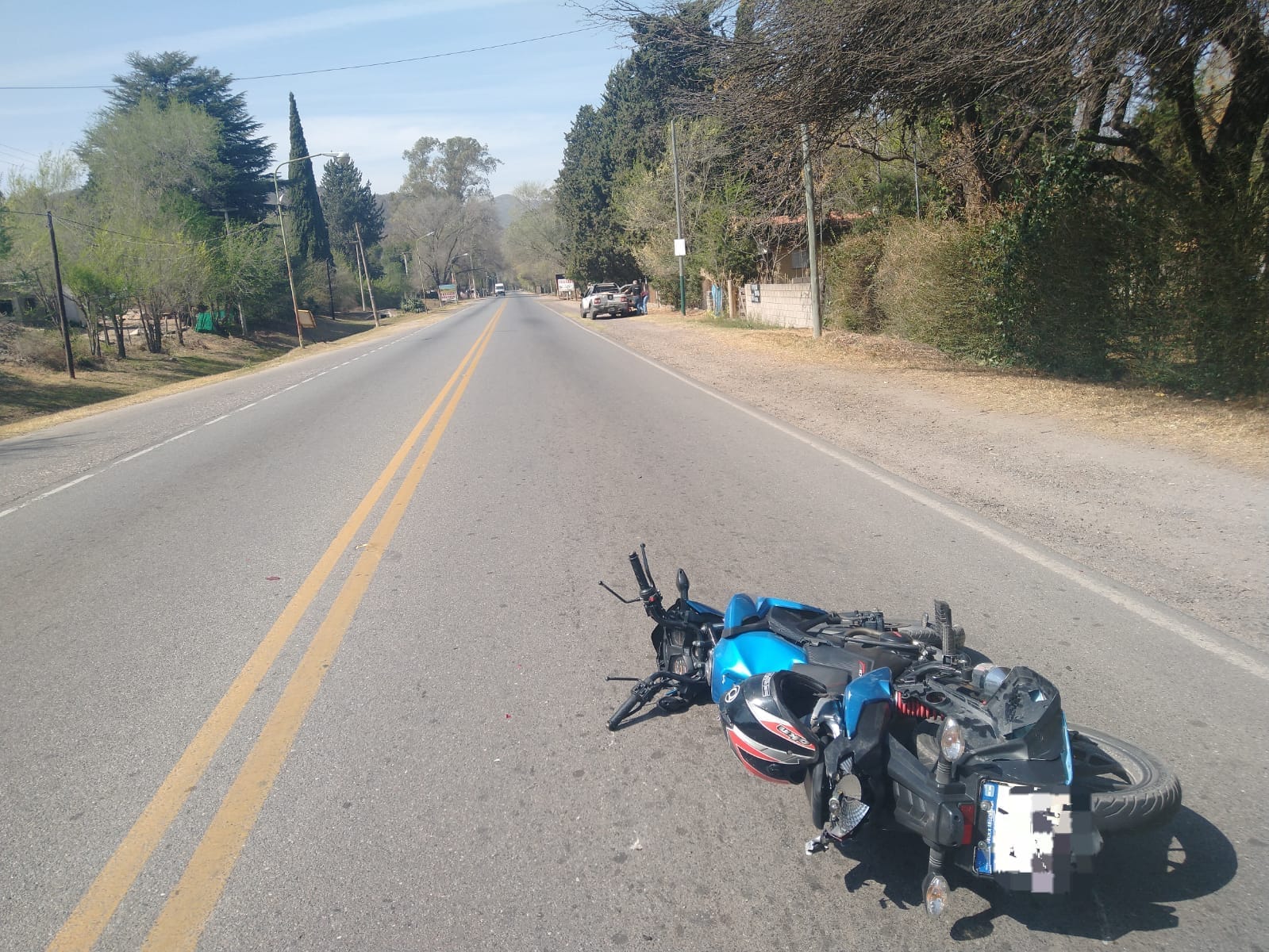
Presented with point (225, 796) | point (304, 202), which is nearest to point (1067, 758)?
point (225, 796)

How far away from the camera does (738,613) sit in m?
3.87

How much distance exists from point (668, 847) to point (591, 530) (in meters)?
3.97

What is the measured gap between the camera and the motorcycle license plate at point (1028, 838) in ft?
8.46

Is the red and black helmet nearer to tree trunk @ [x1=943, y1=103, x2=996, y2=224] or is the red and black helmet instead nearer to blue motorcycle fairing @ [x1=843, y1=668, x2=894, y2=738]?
blue motorcycle fairing @ [x1=843, y1=668, x2=894, y2=738]

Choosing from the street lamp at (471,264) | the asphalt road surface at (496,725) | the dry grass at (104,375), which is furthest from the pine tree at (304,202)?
the asphalt road surface at (496,725)

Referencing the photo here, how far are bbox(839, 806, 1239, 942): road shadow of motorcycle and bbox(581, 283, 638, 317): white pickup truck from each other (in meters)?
46.1

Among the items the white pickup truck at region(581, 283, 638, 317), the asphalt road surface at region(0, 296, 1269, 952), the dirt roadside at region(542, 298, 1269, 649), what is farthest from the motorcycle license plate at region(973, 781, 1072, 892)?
the white pickup truck at region(581, 283, 638, 317)

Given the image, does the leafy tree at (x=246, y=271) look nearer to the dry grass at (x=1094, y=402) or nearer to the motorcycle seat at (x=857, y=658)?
the dry grass at (x=1094, y=402)

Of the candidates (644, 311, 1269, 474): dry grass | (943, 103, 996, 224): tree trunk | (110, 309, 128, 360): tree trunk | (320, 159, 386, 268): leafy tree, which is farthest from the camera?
(320, 159, 386, 268): leafy tree

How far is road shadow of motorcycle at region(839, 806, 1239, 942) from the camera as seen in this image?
108 inches

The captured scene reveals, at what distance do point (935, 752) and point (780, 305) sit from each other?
94.0 feet

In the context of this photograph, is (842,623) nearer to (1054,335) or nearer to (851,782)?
(851,782)

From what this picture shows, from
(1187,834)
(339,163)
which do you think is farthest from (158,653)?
(339,163)

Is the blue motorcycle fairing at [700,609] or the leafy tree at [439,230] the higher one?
the leafy tree at [439,230]
